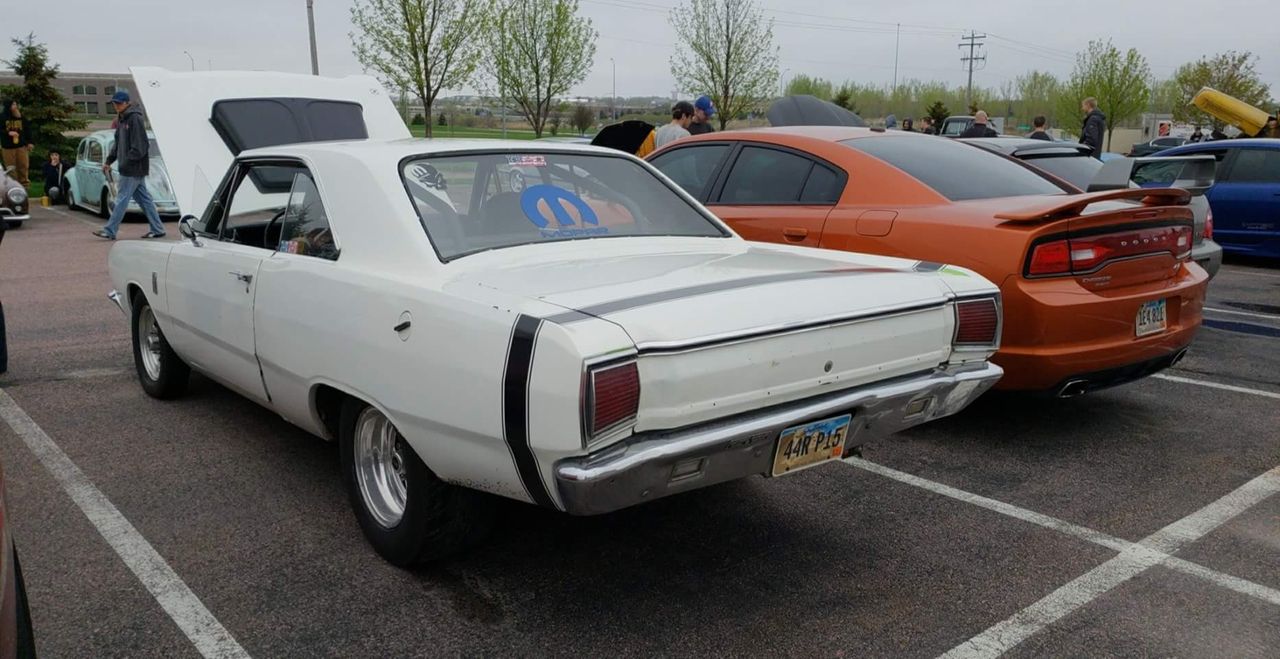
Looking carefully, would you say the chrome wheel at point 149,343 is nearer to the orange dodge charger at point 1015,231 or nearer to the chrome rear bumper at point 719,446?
the orange dodge charger at point 1015,231

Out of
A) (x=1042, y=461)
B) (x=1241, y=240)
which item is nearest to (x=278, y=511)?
(x=1042, y=461)

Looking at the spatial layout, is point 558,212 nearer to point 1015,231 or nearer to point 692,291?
point 692,291

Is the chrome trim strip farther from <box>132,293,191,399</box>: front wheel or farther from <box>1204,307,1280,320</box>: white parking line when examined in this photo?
<box>1204,307,1280,320</box>: white parking line

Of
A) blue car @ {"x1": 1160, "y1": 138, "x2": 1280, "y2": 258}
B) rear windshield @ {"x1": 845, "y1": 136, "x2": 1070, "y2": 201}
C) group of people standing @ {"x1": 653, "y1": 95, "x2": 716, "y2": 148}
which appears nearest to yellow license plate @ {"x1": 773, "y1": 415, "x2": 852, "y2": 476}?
rear windshield @ {"x1": 845, "y1": 136, "x2": 1070, "y2": 201}

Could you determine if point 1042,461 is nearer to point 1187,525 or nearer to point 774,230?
point 1187,525

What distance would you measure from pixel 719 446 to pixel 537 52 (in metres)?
30.8

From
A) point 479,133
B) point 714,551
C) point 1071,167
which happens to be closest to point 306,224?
point 714,551

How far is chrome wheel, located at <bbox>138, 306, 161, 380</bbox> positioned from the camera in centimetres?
548

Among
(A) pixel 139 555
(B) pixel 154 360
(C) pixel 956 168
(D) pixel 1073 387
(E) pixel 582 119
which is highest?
(E) pixel 582 119

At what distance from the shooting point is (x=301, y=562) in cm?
346

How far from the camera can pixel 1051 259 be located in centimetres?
442

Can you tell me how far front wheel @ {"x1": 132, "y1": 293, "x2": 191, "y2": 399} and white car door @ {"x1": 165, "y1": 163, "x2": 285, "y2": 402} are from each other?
39 cm

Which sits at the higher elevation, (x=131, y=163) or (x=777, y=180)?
(x=777, y=180)

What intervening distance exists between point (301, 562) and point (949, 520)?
242 cm
